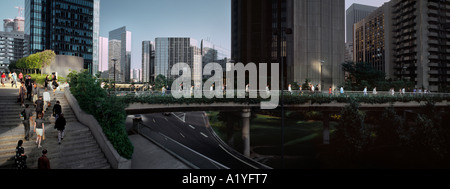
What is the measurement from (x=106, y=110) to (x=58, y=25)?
361 ft

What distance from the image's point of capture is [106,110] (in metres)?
12.9

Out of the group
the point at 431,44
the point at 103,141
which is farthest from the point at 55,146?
the point at 431,44

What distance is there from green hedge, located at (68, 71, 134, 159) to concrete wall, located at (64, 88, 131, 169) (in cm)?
29

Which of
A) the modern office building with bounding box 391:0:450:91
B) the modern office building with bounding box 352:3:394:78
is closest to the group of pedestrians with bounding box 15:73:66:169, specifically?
the modern office building with bounding box 391:0:450:91

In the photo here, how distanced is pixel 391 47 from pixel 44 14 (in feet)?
511

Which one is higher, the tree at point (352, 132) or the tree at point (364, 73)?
the tree at point (364, 73)

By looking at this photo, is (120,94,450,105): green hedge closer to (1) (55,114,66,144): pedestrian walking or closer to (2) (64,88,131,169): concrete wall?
(2) (64,88,131,169): concrete wall

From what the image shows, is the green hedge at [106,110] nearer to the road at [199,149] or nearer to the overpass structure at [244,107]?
the overpass structure at [244,107]

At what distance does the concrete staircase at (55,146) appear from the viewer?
34.1 ft

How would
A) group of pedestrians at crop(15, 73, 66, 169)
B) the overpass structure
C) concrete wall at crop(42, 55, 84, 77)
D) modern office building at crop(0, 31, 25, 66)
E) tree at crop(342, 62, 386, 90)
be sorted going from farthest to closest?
1. modern office building at crop(0, 31, 25, 66)
2. tree at crop(342, 62, 386, 90)
3. concrete wall at crop(42, 55, 84, 77)
4. the overpass structure
5. group of pedestrians at crop(15, 73, 66, 169)

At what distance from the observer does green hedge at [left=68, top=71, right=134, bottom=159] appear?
1212 centimetres

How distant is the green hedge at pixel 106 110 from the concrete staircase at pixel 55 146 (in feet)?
3.18

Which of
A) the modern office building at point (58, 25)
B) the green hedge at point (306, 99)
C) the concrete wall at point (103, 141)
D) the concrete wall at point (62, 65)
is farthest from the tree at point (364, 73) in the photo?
the modern office building at point (58, 25)
